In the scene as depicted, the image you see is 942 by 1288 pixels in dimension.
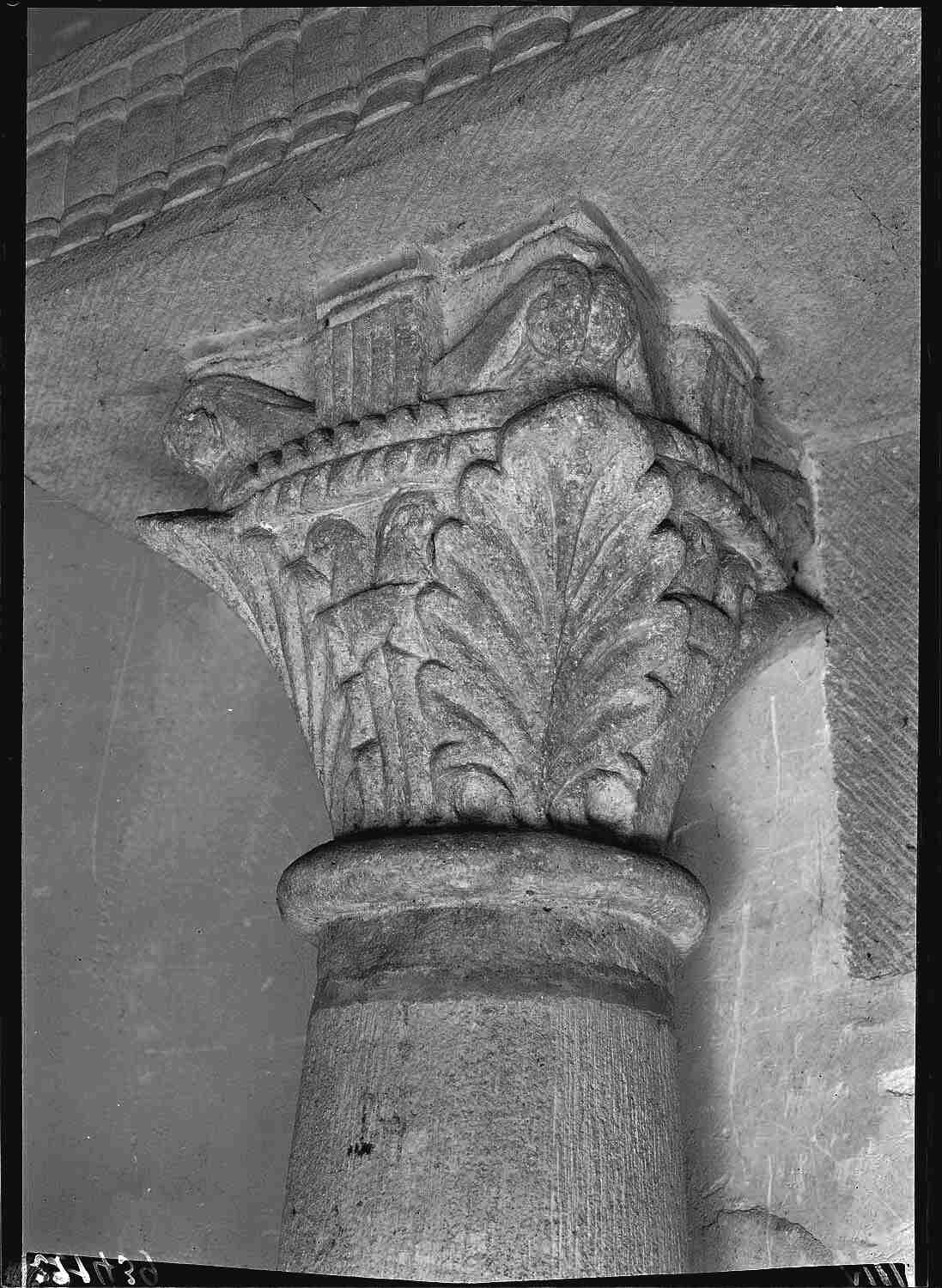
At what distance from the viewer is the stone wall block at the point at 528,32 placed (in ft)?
5.74

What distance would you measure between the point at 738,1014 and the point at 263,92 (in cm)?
125

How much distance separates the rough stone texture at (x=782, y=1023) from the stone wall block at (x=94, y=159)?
1012mm

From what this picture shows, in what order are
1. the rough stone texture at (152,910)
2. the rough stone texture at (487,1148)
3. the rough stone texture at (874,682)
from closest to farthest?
1. the rough stone texture at (487,1148)
2. the rough stone texture at (874,682)
3. the rough stone texture at (152,910)

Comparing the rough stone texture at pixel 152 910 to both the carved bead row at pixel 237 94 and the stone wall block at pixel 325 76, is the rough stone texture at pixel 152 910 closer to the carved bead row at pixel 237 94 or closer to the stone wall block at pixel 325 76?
the carved bead row at pixel 237 94

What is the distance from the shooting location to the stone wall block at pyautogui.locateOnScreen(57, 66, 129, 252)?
206cm

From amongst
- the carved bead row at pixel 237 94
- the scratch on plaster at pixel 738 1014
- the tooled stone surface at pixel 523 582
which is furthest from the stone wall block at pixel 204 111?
the scratch on plaster at pixel 738 1014

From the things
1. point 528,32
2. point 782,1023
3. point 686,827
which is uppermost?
point 528,32

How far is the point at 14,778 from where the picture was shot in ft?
5.79

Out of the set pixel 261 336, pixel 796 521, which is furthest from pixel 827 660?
pixel 261 336

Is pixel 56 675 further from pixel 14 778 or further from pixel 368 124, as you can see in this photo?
pixel 368 124

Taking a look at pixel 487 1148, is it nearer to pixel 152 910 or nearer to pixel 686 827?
pixel 686 827

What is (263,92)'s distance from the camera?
6.44 feet

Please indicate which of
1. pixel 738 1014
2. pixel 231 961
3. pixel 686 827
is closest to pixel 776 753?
pixel 686 827

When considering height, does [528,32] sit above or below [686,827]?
above
